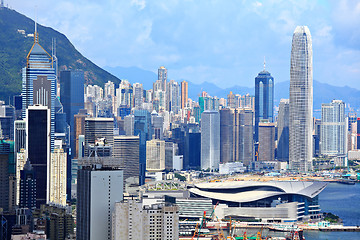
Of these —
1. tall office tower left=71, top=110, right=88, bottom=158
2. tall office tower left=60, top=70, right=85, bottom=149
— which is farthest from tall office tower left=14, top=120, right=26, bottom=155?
tall office tower left=60, top=70, right=85, bottom=149

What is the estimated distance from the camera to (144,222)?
15.7 meters

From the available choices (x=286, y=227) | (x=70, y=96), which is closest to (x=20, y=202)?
(x=286, y=227)

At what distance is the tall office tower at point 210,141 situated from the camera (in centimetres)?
5359

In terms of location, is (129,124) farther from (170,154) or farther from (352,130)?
(352,130)

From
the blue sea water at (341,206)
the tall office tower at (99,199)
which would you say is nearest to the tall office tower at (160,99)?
the blue sea water at (341,206)

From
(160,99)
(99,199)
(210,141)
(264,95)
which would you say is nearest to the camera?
(99,199)

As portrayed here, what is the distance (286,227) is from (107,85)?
3296cm

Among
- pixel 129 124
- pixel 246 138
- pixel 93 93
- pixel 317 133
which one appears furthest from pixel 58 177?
pixel 317 133

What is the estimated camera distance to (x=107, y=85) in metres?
59.5

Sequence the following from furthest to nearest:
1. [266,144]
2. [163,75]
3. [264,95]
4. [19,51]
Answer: [163,75] → [264,95] → [266,144] → [19,51]

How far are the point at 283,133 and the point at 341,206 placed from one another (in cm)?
2266

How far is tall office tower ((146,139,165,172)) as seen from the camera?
48.0 m

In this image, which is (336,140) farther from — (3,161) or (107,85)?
(3,161)

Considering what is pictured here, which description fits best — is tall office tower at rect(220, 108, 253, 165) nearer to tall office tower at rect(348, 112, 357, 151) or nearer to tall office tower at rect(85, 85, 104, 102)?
tall office tower at rect(85, 85, 104, 102)
